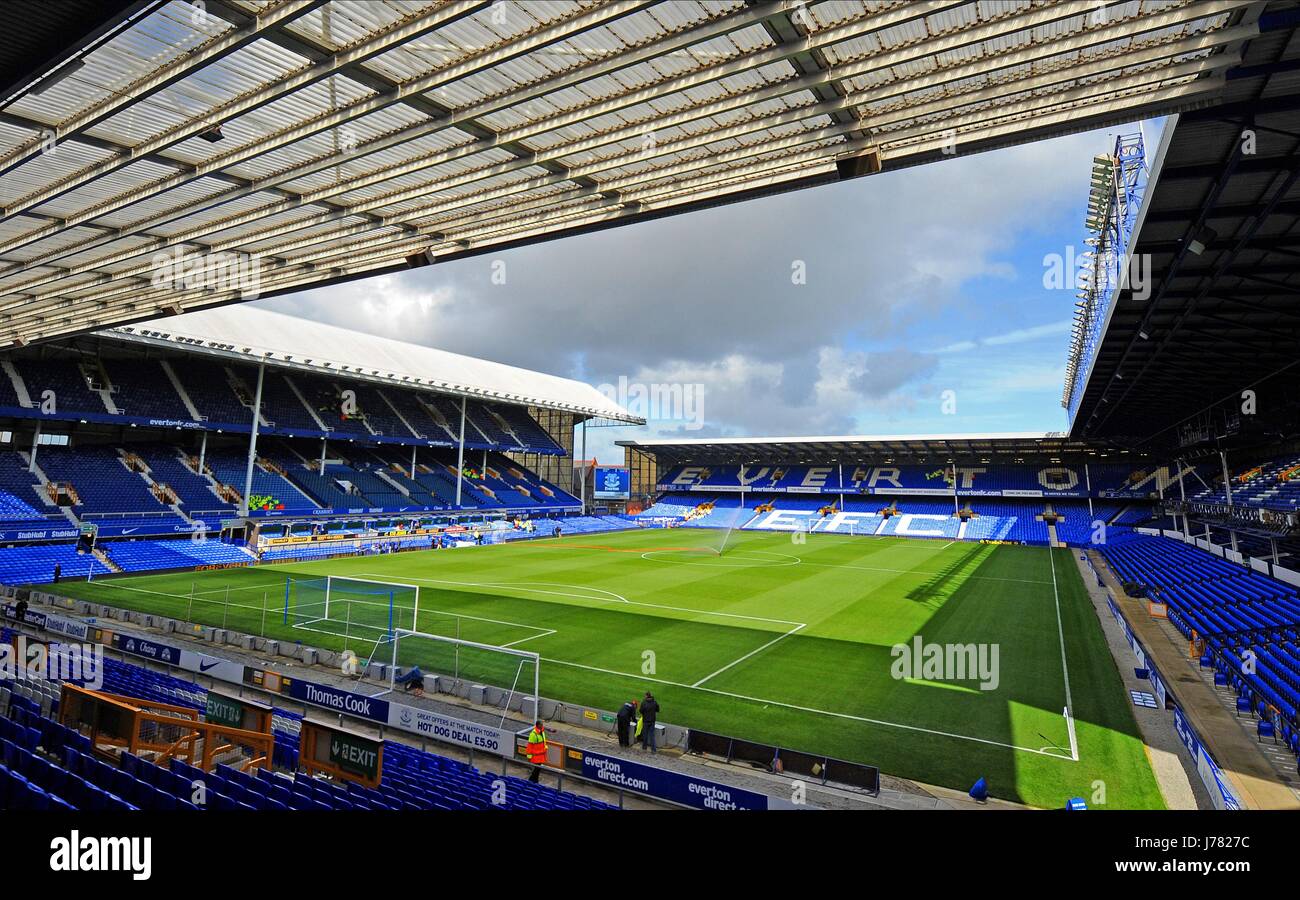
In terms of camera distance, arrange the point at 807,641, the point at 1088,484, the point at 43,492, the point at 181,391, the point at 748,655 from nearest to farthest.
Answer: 1. the point at 748,655
2. the point at 807,641
3. the point at 43,492
4. the point at 181,391
5. the point at 1088,484

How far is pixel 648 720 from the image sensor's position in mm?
12922

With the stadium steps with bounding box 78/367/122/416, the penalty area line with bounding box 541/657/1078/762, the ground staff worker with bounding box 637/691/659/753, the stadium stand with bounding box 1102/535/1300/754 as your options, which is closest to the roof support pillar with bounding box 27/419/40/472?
the stadium steps with bounding box 78/367/122/416

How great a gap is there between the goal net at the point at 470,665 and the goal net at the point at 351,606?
64.2 inches

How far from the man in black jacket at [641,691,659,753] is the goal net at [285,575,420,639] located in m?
11.1

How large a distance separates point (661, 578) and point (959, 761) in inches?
932

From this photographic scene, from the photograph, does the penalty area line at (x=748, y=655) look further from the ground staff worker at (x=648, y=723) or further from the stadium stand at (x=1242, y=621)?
the stadium stand at (x=1242, y=621)

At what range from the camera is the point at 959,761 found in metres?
12.7

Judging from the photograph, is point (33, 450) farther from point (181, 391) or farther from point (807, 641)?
point (807, 641)

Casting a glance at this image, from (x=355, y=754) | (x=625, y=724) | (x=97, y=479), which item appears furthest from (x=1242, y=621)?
(x=97, y=479)

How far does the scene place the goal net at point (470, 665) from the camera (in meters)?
16.2

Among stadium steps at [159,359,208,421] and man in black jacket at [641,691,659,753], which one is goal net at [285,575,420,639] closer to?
man in black jacket at [641,691,659,753]

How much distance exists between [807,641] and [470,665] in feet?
35.8

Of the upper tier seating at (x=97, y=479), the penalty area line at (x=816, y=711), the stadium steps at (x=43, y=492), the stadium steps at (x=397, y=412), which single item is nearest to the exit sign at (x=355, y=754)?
the penalty area line at (x=816, y=711)

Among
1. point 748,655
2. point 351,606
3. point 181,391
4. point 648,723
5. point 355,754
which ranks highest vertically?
point 181,391
